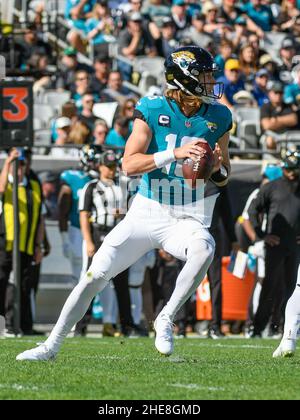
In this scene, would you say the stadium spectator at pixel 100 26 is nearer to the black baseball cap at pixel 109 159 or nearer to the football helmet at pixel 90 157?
the football helmet at pixel 90 157

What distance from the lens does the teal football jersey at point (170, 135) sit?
7.48 metres

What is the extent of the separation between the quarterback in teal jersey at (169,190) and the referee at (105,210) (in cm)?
482

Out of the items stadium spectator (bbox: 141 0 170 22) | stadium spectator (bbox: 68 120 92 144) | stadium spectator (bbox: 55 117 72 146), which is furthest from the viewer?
stadium spectator (bbox: 141 0 170 22)

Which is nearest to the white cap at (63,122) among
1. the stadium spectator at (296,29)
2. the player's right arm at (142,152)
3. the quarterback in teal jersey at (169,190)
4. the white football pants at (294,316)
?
the stadium spectator at (296,29)

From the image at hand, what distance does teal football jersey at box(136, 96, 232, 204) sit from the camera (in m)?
7.48

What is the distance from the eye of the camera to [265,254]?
12.9 m

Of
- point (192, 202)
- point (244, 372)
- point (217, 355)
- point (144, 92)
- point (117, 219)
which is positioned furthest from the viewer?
point (144, 92)

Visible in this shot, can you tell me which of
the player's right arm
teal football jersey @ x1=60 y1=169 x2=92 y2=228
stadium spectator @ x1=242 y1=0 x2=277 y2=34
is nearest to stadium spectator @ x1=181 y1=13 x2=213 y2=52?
stadium spectator @ x1=242 y1=0 x2=277 y2=34

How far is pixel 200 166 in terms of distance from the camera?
23.5ft

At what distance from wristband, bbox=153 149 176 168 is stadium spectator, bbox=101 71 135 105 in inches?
368

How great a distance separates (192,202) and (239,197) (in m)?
6.99

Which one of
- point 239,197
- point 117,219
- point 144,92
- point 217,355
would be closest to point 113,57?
point 144,92

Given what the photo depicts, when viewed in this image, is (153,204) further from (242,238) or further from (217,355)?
(242,238)

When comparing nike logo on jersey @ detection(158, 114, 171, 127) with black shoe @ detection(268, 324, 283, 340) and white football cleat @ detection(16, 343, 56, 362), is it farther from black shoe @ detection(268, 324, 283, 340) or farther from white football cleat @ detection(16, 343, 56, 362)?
black shoe @ detection(268, 324, 283, 340)
